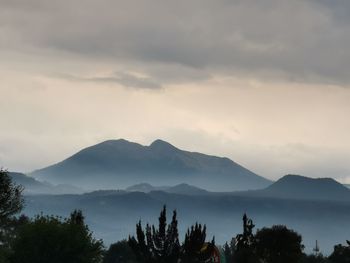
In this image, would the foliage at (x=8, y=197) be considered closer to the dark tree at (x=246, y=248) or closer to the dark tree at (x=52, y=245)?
the dark tree at (x=52, y=245)

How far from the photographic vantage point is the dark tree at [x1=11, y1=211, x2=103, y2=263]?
A: 10350cm

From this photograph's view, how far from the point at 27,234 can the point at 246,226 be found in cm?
4178

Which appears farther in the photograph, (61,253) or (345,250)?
(345,250)

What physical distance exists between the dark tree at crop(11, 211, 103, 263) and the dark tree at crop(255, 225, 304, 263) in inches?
Answer: 1262

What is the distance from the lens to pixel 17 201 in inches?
4114

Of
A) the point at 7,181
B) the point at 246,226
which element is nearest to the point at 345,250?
the point at 246,226

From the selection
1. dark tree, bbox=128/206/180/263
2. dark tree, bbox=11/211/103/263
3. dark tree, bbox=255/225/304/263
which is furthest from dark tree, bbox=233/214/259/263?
dark tree, bbox=11/211/103/263

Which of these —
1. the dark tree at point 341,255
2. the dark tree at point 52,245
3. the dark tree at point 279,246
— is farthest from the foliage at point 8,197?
the dark tree at point 341,255

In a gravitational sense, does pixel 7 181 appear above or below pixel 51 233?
above

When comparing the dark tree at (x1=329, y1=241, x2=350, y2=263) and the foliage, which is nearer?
the foliage

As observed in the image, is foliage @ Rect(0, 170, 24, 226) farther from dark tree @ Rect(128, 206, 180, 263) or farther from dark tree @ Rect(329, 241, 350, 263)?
dark tree @ Rect(329, 241, 350, 263)

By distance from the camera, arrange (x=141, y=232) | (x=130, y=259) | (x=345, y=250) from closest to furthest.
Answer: (x=141, y=232) → (x=345, y=250) → (x=130, y=259)

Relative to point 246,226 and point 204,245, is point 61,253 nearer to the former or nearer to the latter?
point 204,245

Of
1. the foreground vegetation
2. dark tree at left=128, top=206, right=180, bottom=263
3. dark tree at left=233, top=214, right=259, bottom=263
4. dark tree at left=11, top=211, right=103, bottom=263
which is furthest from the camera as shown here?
dark tree at left=233, top=214, right=259, bottom=263
